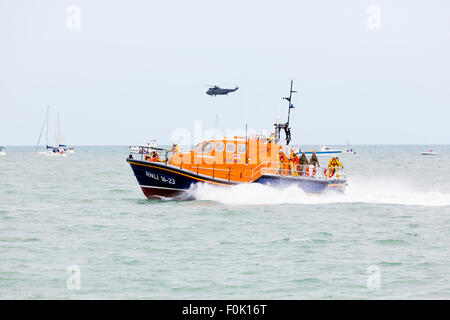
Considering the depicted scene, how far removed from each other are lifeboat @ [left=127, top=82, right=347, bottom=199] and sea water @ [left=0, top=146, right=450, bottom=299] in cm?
45

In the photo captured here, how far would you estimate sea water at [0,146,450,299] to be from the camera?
12172 millimetres

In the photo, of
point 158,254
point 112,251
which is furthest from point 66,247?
point 158,254

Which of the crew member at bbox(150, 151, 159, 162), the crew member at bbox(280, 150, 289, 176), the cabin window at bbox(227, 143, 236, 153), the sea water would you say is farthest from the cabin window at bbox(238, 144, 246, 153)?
the crew member at bbox(150, 151, 159, 162)

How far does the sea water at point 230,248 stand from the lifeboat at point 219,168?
445 millimetres

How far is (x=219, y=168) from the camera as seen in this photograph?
950 inches

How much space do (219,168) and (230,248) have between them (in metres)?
8.35

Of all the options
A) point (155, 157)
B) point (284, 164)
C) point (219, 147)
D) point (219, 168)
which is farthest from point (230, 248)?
point (155, 157)

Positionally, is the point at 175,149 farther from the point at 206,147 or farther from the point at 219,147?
the point at 219,147

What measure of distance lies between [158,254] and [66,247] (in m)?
2.75

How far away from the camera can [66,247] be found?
16219mm

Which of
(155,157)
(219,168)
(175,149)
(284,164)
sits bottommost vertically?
(219,168)

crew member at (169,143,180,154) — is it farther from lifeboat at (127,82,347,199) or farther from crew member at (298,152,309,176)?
crew member at (298,152,309,176)
